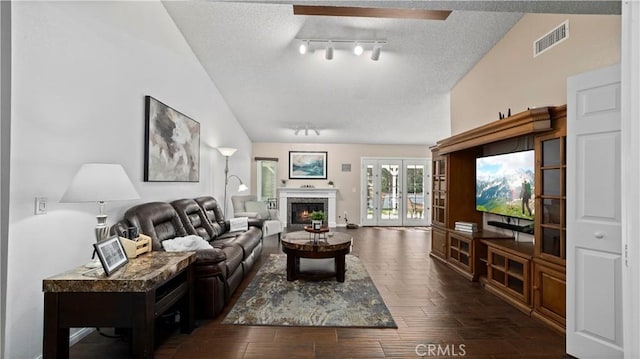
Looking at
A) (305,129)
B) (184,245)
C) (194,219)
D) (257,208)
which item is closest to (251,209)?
(257,208)

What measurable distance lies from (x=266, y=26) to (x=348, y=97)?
231cm

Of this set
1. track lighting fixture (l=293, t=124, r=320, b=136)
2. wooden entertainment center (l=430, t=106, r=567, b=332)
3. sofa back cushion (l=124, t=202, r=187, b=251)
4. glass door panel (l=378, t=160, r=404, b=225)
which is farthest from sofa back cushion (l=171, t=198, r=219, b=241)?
glass door panel (l=378, t=160, r=404, b=225)

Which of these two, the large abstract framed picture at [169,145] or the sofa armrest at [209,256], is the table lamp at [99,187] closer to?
the sofa armrest at [209,256]

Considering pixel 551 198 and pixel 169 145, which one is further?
pixel 169 145

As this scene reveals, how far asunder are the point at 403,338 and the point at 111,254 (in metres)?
2.30

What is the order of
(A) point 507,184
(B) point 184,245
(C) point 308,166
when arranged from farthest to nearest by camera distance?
(C) point 308,166, (A) point 507,184, (B) point 184,245

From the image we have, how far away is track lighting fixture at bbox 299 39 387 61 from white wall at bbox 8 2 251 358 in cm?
187

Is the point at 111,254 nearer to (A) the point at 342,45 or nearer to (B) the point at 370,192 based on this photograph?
(A) the point at 342,45

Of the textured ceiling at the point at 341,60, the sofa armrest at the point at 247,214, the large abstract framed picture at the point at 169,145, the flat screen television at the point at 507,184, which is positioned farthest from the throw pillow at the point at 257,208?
the flat screen television at the point at 507,184

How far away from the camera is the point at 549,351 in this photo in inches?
88.8

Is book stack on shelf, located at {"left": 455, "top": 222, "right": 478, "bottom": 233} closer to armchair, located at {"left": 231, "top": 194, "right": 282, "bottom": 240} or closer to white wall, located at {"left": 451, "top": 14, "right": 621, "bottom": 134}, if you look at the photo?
white wall, located at {"left": 451, "top": 14, "right": 621, "bottom": 134}

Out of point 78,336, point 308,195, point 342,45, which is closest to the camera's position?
point 78,336

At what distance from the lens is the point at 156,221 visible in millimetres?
3123

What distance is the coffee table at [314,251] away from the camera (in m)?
3.49
